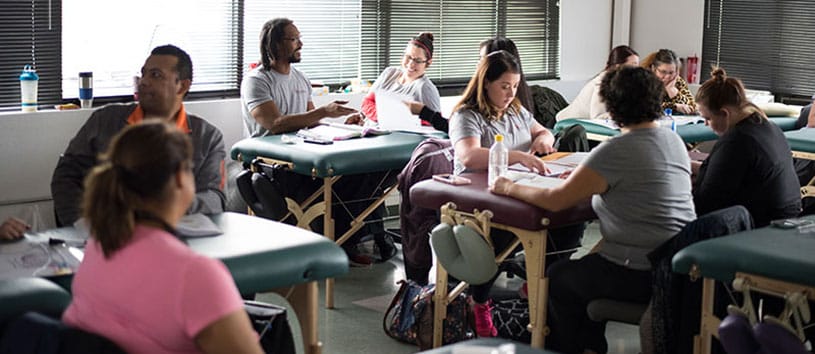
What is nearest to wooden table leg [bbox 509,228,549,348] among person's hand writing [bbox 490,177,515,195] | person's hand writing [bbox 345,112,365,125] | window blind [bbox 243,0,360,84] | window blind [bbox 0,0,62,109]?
person's hand writing [bbox 490,177,515,195]

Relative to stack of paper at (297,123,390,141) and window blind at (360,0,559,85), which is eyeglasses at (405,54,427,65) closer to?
stack of paper at (297,123,390,141)

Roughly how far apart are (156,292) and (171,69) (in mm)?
1484

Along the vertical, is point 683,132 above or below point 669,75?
below

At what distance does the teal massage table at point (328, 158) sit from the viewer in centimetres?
432

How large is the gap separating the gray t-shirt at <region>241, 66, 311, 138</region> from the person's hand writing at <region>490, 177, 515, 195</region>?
66.2 inches

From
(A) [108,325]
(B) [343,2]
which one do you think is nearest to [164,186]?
(A) [108,325]

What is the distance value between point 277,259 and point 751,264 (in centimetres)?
118

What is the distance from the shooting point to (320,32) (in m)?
6.08

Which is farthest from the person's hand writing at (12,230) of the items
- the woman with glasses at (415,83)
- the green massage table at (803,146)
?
the green massage table at (803,146)

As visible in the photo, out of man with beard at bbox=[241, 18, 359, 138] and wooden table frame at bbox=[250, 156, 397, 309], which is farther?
man with beard at bbox=[241, 18, 359, 138]

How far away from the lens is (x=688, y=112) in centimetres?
610

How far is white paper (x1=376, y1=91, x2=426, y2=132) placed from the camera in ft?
16.3

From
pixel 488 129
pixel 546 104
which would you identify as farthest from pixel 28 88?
pixel 546 104

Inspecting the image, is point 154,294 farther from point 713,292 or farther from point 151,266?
point 713,292
